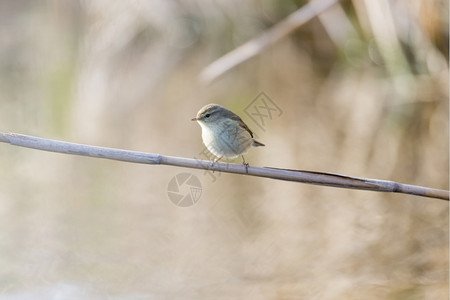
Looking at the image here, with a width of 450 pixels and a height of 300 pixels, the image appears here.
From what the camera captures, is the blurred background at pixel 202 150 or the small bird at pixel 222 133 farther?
the blurred background at pixel 202 150

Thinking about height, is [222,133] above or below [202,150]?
below

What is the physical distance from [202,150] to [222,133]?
6.30 feet

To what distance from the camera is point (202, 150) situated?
477cm

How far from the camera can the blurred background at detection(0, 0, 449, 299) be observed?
11.2 ft

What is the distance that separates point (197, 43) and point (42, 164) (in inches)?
87.6

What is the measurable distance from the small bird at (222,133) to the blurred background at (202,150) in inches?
31.5

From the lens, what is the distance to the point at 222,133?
2854 millimetres

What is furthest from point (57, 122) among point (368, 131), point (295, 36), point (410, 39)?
point (410, 39)

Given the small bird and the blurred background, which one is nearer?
the small bird

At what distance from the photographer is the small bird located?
2811mm

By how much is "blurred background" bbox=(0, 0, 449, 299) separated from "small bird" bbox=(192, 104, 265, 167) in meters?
0.80

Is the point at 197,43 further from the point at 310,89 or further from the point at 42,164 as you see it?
the point at 42,164

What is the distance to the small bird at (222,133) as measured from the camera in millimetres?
2811

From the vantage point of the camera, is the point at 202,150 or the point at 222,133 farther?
the point at 202,150
